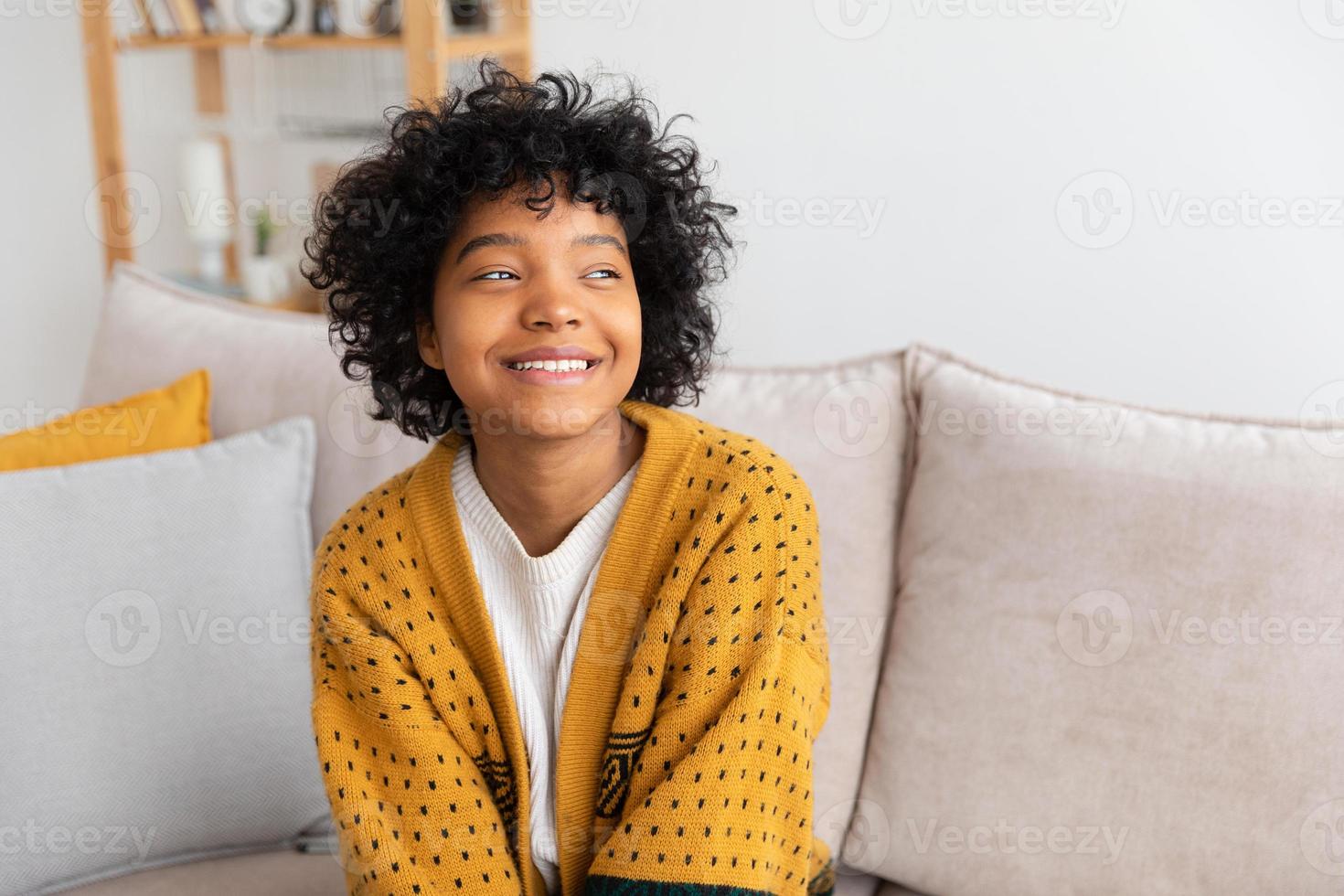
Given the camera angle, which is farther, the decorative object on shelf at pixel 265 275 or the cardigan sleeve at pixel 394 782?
the decorative object on shelf at pixel 265 275

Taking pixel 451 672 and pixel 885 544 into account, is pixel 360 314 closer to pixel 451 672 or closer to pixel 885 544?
pixel 451 672

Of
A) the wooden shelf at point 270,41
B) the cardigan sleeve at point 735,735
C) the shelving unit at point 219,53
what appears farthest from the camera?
the wooden shelf at point 270,41

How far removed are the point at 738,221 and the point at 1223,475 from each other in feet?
3.34

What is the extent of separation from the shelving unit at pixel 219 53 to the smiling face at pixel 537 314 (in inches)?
39.2

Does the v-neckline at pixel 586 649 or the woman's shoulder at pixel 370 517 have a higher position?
the woman's shoulder at pixel 370 517

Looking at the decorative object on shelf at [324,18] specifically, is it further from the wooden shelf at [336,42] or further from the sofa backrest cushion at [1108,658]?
the sofa backrest cushion at [1108,658]

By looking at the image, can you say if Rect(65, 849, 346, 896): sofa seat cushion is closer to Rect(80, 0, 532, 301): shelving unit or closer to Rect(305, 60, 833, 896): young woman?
Rect(305, 60, 833, 896): young woman

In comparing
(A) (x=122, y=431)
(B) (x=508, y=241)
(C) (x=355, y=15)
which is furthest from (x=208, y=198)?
(B) (x=508, y=241)

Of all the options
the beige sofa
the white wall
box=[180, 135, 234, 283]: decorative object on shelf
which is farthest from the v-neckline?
box=[180, 135, 234, 283]: decorative object on shelf

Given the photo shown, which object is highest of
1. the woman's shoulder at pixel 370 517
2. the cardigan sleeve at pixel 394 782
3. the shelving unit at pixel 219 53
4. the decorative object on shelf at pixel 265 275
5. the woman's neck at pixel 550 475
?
the shelving unit at pixel 219 53

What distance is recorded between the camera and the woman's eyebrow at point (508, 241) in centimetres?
107

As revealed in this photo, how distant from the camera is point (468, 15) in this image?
2.37 metres

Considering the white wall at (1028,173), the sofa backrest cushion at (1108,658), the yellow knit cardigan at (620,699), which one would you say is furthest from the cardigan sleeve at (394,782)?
the white wall at (1028,173)

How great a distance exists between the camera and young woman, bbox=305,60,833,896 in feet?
3.48
